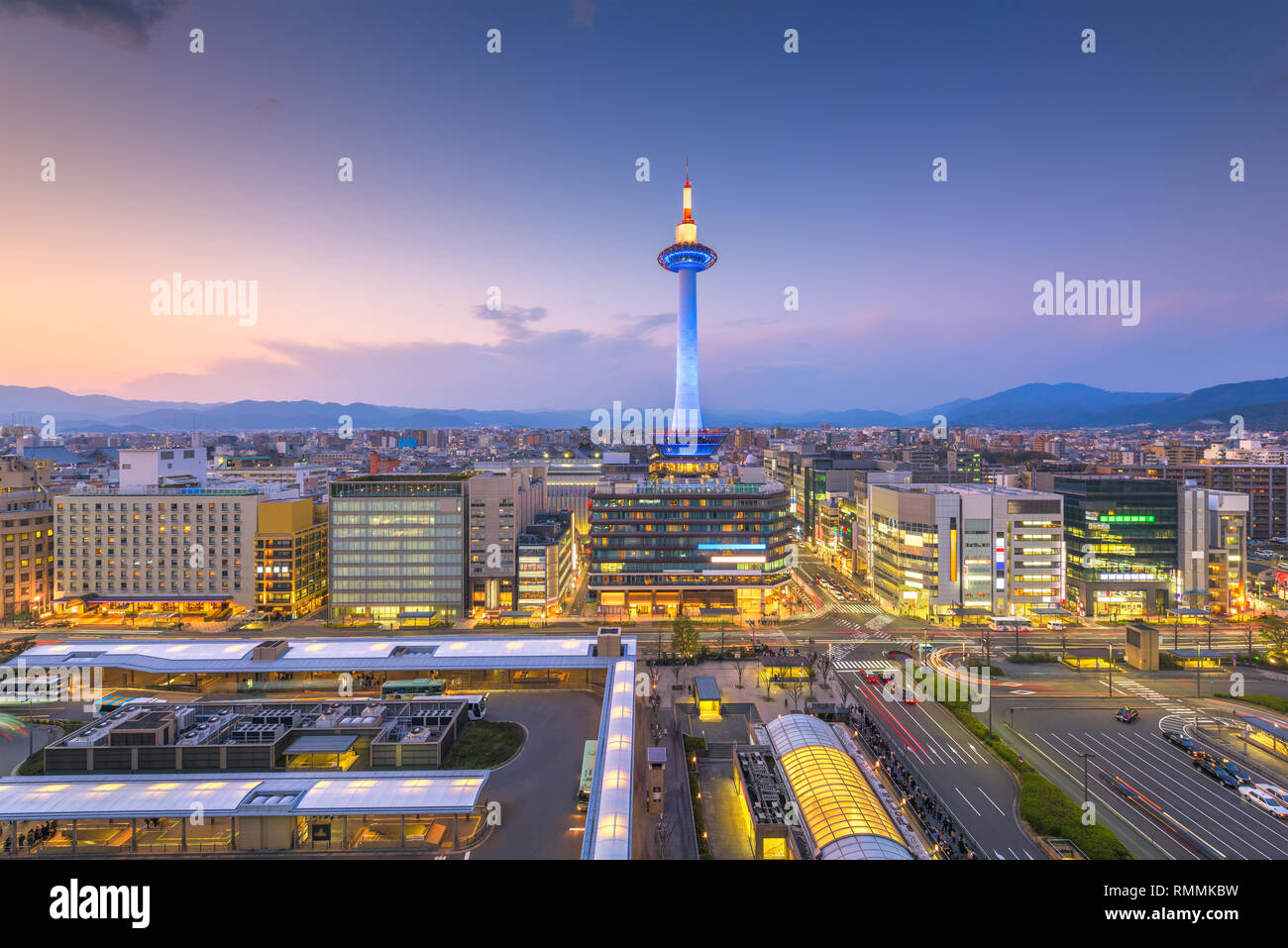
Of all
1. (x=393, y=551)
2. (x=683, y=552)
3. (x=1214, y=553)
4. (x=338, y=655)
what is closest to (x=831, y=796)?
(x=338, y=655)

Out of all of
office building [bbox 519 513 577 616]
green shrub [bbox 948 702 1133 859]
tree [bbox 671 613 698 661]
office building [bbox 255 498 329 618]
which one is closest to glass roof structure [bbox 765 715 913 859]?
green shrub [bbox 948 702 1133 859]

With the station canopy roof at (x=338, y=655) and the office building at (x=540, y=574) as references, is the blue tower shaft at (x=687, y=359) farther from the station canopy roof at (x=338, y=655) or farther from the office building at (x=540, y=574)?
the station canopy roof at (x=338, y=655)

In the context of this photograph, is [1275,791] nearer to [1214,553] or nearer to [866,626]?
[866,626]

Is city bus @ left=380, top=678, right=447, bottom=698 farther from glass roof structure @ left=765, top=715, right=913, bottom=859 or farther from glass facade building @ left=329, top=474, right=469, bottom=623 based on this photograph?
glass facade building @ left=329, top=474, right=469, bottom=623

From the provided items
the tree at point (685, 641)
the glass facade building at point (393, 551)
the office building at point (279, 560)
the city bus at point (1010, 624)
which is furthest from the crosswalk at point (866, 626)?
the office building at point (279, 560)
